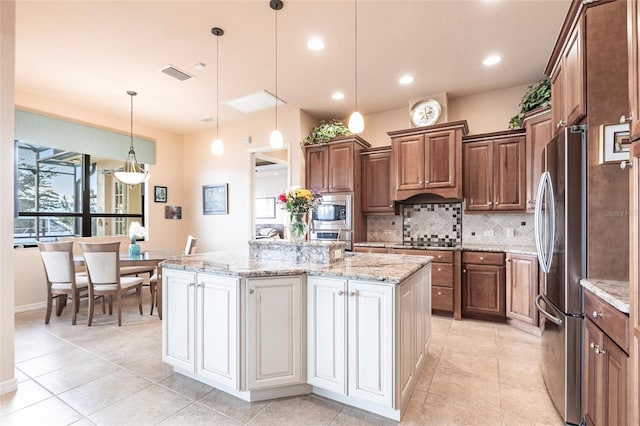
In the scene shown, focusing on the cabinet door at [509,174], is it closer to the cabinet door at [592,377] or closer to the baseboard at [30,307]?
the cabinet door at [592,377]

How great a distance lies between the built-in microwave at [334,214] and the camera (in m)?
4.52

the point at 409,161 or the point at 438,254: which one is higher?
the point at 409,161

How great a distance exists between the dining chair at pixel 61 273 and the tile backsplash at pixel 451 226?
3979mm

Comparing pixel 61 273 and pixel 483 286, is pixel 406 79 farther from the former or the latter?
pixel 61 273

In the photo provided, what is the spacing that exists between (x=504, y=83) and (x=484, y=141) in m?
0.82

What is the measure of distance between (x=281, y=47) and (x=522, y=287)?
3.69 m

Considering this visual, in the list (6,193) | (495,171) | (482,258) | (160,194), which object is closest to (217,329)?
(6,193)

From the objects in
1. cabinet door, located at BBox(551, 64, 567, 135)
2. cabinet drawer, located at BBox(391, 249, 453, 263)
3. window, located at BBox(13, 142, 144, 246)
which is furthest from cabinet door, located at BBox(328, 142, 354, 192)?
window, located at BBox(13, 142, 144, 246)

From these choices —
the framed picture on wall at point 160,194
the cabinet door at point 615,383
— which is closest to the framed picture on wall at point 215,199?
the framed picture on wall at point 160,194

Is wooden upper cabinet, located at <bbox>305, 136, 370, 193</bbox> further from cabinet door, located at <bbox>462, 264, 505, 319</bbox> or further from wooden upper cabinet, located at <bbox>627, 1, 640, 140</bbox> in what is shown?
wooden upper cabinet, located at <bbox>627, 1, 640, 140</bbox>

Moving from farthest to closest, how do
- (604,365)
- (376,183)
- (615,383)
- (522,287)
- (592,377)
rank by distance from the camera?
1. (376,183)
2. (522,287)
3. (592,377)
4. (604,365)
5. (615,383)

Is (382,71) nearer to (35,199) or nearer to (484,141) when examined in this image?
(484,141)

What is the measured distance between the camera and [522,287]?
3395 mm

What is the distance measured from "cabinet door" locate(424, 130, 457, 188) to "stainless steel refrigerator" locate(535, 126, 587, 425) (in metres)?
1.98
